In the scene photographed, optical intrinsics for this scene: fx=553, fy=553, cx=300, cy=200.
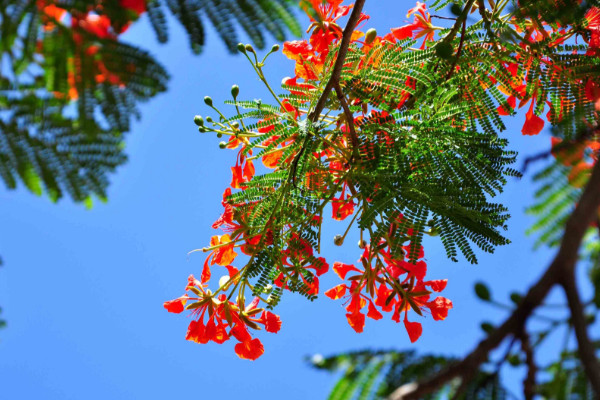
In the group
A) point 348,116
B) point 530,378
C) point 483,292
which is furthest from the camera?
point 348,116

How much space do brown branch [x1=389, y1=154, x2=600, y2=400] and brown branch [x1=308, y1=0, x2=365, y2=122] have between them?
45.4 inches

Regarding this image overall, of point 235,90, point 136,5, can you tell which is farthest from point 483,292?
point 235,90

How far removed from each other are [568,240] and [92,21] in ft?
Answer: 2.67

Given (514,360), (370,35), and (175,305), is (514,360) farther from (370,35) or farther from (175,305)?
(175,305)

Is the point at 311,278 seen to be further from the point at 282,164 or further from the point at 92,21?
the point at 92,21

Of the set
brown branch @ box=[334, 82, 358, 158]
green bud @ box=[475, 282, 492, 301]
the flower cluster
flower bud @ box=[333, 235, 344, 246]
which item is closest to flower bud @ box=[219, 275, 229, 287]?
the flower cluster

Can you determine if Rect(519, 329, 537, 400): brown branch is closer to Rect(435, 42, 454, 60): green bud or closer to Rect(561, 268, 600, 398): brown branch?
Rect(561, 268, 600, 398): brown branch

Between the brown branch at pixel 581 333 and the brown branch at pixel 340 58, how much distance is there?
1.22 metres

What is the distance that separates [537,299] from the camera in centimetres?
75

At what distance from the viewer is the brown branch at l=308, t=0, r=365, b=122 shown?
1.77 m

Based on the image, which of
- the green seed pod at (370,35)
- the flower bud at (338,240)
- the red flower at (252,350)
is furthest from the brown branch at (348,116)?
the red flower at (252,350)

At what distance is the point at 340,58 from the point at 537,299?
4.20 feet

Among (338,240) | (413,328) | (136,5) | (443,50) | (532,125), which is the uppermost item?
(532,125)

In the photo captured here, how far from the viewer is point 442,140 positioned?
192 cm
